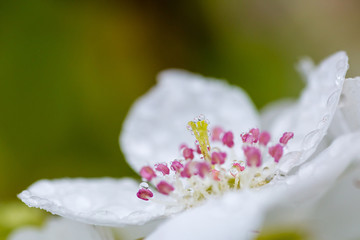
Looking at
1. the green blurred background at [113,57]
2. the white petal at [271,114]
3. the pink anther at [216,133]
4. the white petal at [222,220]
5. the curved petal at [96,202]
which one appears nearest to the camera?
the white petal at [222,220]

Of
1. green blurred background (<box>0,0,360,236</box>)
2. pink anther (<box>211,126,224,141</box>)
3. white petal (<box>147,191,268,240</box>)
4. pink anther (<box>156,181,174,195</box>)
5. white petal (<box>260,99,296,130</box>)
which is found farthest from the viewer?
green blurred background (<box>0,0,360,236</box>)

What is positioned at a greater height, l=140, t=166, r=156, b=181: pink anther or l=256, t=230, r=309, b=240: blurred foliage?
l=140, t=166, r=156, b=181: pink anther

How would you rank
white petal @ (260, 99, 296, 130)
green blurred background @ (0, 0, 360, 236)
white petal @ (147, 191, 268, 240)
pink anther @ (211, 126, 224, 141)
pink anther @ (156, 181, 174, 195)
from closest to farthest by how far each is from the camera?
white petal @ (147, 191, 268, 240) < pink anther @ (156, 181, 174, 195) < pink anther @ (211, 126, 224, 141) < white petal @ (260, 99, 296, 130) < green blurred background @ (0, 0, 360, 236)

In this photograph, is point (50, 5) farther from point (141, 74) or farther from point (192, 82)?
point (192, 82)

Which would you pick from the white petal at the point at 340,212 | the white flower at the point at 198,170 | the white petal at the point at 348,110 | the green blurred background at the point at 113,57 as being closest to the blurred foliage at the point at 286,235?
the white petal at the point at 340,212

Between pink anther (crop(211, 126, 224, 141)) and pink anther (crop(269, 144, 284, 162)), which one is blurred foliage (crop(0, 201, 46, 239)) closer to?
pink anther (crop(211, 126, 224, 141))

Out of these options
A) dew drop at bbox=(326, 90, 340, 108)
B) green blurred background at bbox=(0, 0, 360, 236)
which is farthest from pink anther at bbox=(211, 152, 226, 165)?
green blurred background at bbox=(0, 0, 360, 236)

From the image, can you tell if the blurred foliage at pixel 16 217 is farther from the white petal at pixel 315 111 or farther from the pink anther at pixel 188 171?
the white petal at pixel 315 111
